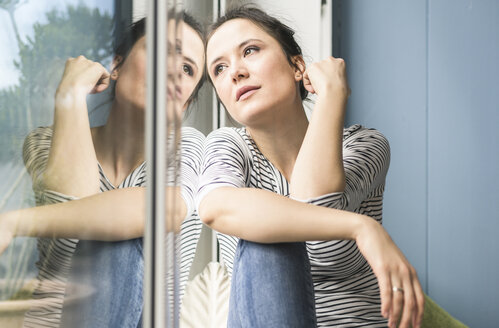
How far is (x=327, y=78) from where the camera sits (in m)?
0.51

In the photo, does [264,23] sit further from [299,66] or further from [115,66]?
[115,66]

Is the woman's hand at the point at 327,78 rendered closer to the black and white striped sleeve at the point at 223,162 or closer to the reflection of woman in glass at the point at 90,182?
the black and white striped sleeve at the point at 223,162

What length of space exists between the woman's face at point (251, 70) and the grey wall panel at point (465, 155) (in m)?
0.19

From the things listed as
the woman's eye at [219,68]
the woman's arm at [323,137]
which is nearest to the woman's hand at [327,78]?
the woman's arm at [323,137]

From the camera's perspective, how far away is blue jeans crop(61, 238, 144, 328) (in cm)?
30

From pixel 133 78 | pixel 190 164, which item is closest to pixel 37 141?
pixel 133 78

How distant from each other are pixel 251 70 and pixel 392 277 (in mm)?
296

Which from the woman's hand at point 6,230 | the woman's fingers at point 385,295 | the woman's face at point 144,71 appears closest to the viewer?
the woman's hand at point 6,230

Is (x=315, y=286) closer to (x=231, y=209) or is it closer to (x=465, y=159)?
(x=231, y=209)

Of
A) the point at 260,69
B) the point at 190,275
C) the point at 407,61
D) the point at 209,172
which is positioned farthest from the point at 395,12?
the point at 190,275

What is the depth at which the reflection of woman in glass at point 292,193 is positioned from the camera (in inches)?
18.9

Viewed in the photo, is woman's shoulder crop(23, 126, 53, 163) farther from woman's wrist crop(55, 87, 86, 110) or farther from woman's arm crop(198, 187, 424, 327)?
woman's arm crop(198, 187, 424, 327)

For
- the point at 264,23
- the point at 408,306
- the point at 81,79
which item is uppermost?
the point at 264,23

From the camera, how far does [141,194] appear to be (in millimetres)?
385
